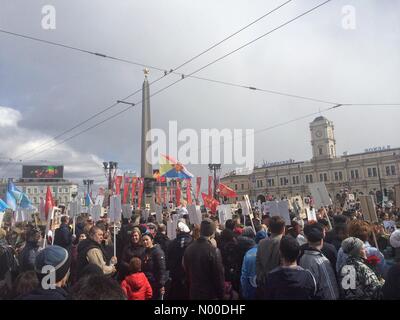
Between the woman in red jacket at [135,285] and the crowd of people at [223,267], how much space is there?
0.04ft

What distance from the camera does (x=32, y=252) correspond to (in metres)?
5.42

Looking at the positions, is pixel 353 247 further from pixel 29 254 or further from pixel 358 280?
pixel 29 254

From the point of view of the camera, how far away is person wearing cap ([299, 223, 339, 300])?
3488 mm

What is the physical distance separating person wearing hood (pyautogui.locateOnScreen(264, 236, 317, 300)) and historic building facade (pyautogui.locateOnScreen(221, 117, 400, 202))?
208ft

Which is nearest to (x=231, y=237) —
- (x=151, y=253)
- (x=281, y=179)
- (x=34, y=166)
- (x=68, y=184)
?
(x=151, y=253)

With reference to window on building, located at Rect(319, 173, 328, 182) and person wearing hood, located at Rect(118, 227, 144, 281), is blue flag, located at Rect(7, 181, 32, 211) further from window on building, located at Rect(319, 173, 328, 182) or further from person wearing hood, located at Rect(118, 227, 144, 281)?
window on building, located at Rect(319, 173, 328, 182)

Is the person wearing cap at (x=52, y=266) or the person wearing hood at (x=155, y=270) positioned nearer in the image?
the person wearing cap at (x=52, y=266)

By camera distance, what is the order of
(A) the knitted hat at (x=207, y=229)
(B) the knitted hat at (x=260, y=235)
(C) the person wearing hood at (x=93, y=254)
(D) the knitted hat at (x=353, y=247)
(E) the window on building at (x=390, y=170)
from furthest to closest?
(E) the window on building at (x=390, y=170) < (B) the knitted hat at (x=260, y=235) < (C) the person wearing hood at (x=93, y=254) < (A) the knitted hat at (x=207, y=229) < (D) the knitted hat at (x=353, y=247)

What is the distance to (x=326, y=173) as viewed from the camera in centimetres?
7738

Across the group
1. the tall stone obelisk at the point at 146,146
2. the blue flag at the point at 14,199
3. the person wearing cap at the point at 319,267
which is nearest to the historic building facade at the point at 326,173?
the tall stone obelisk at the point at 146,146

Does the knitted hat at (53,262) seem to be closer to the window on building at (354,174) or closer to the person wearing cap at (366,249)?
the person wearing cap at (366,249)

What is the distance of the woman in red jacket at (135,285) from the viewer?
4.39 meters

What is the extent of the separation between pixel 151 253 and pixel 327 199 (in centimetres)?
553

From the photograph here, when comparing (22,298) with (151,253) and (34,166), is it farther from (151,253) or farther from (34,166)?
(34,166)
